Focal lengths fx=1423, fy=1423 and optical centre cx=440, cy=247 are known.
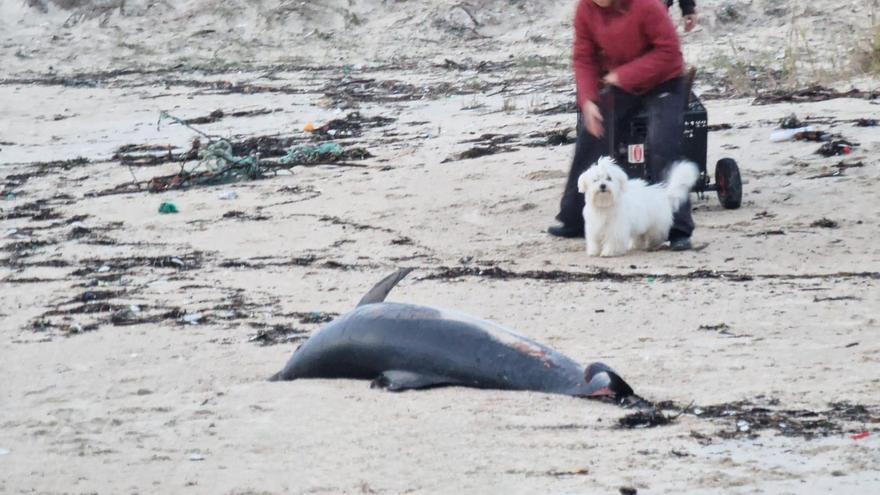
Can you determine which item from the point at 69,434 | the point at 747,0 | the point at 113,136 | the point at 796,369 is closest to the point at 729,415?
the point at 796,369

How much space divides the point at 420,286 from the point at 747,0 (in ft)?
43.6

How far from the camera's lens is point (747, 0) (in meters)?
19.2

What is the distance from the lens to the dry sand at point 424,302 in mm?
4035

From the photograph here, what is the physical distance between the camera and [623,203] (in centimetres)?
766

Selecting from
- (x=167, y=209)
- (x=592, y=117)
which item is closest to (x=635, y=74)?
(x=592, y=117)

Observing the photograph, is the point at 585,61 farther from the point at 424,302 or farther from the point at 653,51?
the point at 424,302

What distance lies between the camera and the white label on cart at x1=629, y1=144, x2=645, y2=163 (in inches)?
318

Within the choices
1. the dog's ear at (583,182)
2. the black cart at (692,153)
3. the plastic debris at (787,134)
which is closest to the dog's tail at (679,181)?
the black cart at (692,153)

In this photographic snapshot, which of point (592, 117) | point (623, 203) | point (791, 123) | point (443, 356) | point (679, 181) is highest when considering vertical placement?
point (592, 117)

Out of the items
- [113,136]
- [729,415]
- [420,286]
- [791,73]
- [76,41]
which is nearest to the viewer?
[729,415]

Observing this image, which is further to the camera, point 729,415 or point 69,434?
point 69,434

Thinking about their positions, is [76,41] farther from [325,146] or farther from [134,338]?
[134,338]

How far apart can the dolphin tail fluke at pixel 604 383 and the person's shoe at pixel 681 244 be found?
3172 mm

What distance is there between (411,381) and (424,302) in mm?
1893
